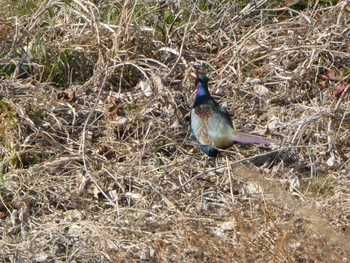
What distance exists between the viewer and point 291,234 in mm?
3992

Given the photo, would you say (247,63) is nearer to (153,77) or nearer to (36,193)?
(153,77)

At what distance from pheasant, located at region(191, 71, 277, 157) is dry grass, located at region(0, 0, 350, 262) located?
10cm

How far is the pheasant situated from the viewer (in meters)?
5.36

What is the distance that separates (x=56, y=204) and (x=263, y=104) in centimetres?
147

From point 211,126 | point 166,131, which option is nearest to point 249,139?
point 211,126

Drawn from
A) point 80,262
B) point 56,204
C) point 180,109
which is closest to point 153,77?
point 180,109

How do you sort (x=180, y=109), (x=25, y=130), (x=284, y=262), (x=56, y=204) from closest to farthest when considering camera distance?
1. (x=284, y=262)
2. (x=56, y=204)
3. (x=25, y=130)
4. (x=180, y=109)

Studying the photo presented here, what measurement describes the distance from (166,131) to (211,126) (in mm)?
276

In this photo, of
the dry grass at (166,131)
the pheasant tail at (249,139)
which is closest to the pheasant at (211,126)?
the pheasant tail at (249,139)

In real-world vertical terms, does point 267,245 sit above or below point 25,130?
above

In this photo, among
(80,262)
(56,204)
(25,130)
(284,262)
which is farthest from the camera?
(25,130)

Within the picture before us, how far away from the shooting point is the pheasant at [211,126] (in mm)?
5359

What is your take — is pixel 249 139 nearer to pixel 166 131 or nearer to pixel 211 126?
pixel 211 126

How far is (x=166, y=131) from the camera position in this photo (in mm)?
5605
